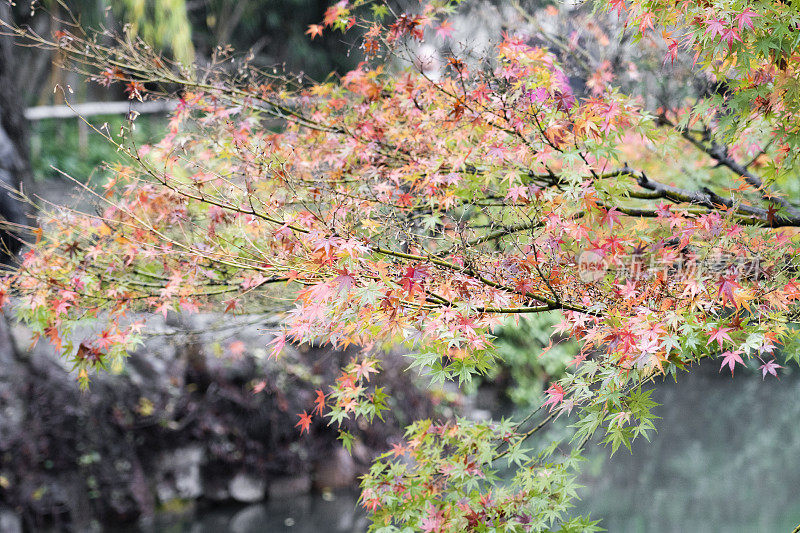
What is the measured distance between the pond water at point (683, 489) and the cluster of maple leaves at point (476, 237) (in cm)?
282

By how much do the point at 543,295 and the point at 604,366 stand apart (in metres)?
0.28

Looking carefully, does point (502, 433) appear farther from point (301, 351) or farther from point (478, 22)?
point (301, 351)

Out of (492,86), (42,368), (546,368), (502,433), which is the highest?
(492,86)

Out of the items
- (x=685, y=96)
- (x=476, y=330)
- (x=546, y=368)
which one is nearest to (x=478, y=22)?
(x=685, y=96)

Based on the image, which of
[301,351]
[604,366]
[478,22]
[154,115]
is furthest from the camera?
[154,115]

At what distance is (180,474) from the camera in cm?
523

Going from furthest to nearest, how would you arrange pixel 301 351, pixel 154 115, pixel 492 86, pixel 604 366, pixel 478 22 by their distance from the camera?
pixel 154 115 → pixel 301 351 → pixel 478 22 → pixel 492 86 → pixel 604 366

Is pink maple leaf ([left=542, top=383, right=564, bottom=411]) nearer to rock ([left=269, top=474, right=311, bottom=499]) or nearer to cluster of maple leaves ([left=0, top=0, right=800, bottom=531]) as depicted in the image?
cluster of maple leaves ([left=0, top=0, right=800, bottom=531])

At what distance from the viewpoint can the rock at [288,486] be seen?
5.53 m

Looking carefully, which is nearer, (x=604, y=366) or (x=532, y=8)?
(x=604, y=366)

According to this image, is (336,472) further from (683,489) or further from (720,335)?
(720,335)

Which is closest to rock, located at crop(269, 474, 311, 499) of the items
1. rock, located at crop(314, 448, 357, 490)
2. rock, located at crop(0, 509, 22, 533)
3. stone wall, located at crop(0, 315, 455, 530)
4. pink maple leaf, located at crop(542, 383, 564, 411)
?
stone wall, located at crop(0, 315, 455, 530)

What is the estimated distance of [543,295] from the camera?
76.4 inches

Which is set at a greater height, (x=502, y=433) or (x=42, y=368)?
(x=502, y=433)
